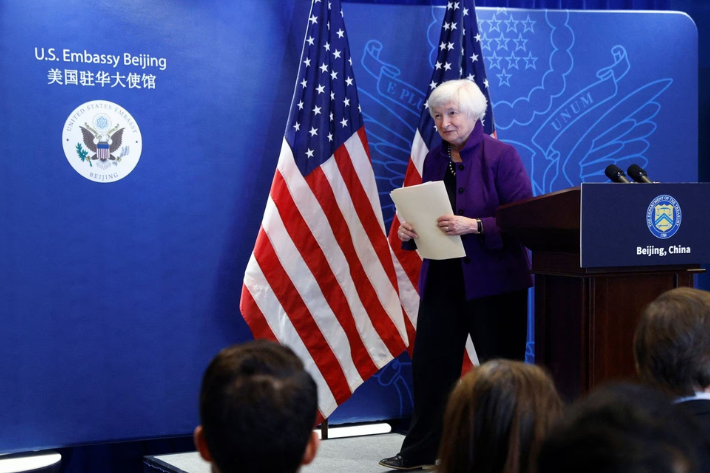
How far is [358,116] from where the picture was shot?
4051 millimetres

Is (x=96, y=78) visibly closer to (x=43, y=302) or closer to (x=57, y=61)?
(x=57, y=61)

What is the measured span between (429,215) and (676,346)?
5.14ft

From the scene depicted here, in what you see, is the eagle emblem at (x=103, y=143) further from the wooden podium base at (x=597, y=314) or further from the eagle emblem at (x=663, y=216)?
the eagle emblem at (x=663, y=216)

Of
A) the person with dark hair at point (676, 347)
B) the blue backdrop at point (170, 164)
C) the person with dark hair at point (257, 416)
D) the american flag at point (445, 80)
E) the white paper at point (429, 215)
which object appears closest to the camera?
the person with dark hair at point (257, 416)

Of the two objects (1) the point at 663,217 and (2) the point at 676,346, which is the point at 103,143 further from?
(2) the point at 676,346

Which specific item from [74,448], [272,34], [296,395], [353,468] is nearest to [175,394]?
[74,448]

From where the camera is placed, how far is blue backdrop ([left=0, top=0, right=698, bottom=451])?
12.2 feet

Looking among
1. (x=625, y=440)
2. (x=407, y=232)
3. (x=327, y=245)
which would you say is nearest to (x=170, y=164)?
(x=327, y=245)

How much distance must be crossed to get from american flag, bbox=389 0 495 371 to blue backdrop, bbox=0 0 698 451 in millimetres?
195

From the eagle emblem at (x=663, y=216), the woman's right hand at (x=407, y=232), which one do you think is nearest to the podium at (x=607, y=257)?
the eagle emblem at (x=663, y=216)

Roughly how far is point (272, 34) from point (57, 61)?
1.00m

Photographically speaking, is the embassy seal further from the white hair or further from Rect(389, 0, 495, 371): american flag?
the white hair

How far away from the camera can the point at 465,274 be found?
3289 millimetres

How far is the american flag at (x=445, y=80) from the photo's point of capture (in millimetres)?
4082
